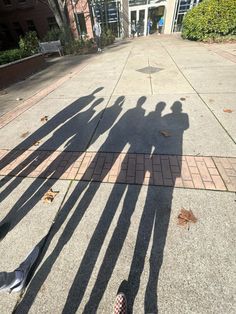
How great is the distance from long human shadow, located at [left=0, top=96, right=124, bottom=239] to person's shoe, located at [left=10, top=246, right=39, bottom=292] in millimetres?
541

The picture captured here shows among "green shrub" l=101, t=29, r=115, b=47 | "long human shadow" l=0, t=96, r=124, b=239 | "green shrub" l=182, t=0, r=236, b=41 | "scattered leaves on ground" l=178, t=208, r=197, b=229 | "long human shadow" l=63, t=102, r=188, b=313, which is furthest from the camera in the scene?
"green shrub" l=101, t=29, r=115, b=47

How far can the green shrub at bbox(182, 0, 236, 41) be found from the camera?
10906 millimetres

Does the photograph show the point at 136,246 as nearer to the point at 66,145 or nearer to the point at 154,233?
the point at 154,233

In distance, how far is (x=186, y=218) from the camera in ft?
7.06

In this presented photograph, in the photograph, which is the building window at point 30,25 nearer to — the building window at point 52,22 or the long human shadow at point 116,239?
the building window at point 52,22

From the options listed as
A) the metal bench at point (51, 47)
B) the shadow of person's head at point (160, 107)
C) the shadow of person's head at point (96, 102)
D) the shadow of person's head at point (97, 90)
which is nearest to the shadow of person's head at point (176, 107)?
the shadow of person's head at point (160, 107)

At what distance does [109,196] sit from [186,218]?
99 cm

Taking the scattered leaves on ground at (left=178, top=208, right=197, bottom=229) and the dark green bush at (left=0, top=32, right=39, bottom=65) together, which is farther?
the dark green bush at (left=0, top=32, right=39, bottom=65)

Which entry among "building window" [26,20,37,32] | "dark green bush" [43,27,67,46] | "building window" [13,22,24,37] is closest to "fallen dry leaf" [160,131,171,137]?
"dark green bush" [43,27,67,46]

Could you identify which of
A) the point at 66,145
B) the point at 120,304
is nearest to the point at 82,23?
the point at 66,145

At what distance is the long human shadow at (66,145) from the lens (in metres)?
2.48

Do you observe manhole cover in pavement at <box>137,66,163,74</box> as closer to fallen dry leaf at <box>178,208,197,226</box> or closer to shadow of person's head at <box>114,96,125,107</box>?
shadow of person's head at <box>114,96,125,107</box>

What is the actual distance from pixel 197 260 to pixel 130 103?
4015 millimetres

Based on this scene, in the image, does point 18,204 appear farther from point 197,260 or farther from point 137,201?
point 197,260
